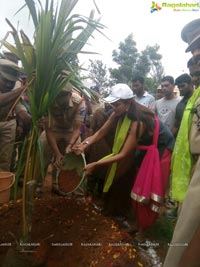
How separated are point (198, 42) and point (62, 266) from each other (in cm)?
156

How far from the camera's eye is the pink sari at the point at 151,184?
244cm

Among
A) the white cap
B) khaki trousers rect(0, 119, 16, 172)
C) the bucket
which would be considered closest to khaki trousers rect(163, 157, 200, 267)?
the white cap

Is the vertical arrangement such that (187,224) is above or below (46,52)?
below

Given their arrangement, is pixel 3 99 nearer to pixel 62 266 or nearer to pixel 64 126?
pixel 64 126

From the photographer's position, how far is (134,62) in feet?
37.0

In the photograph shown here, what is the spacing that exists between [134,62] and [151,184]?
939cm

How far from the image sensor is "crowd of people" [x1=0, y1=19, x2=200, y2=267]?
5.14 feet

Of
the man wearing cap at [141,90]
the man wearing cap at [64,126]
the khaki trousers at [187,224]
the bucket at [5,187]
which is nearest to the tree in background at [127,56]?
the man wearing cap at [141,90]

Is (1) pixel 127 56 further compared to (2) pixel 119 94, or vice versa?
(1) pixel 127 56

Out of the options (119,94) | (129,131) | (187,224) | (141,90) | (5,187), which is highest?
(141,90)

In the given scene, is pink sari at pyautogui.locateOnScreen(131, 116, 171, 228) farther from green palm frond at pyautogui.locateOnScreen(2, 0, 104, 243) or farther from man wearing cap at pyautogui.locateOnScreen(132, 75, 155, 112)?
man wearing cap at pyautogui.locateOnScreen(132, 75, 155, 112)

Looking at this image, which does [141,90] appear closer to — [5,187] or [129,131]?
[129,131]

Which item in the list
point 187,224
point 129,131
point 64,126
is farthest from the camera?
point 64,126

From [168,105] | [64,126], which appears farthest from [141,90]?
[64,126]
